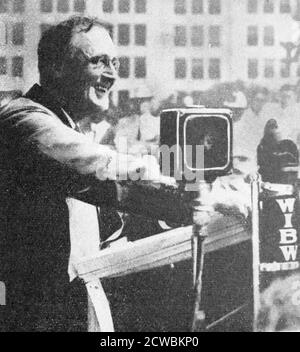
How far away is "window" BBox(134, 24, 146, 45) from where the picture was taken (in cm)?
340

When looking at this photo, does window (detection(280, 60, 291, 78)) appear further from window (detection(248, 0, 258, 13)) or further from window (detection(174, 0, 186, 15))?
window (detection(174, 0, 186, 15))

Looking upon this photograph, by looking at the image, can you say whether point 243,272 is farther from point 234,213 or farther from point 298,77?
point 298,77

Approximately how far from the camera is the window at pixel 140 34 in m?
3.40

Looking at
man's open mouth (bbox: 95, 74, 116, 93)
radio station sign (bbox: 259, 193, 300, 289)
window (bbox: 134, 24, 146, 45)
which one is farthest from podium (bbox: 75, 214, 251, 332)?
window (bbox: 134, 24, 146, 45)

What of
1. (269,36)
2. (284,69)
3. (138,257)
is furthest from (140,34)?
(138,257)

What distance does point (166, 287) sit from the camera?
11.4 ft

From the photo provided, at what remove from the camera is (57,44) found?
3395 mm

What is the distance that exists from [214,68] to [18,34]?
118cm

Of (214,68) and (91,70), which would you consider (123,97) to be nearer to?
(91,70)

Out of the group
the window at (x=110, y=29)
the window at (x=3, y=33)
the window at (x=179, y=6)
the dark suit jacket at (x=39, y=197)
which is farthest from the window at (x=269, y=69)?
the window at (x=3, y=33)

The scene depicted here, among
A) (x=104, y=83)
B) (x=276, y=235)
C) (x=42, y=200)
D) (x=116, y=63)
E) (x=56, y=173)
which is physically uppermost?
(x=116, y=63)

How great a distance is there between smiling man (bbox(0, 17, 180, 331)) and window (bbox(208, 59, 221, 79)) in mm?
564

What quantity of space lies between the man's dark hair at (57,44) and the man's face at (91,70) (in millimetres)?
33
